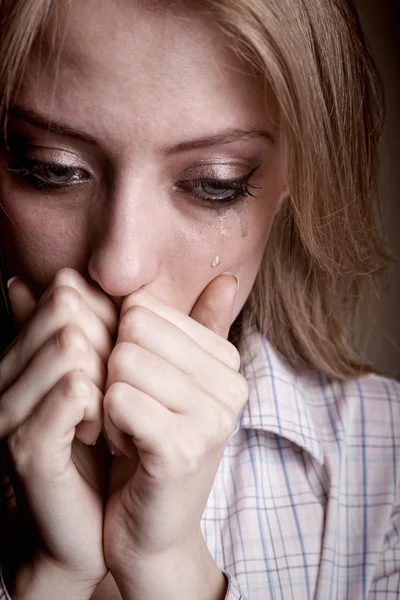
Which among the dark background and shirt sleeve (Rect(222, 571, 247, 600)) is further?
the dark background

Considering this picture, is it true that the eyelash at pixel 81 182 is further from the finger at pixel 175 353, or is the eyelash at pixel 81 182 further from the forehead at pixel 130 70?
the finger at pixel 175 353

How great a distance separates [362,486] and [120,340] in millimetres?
752

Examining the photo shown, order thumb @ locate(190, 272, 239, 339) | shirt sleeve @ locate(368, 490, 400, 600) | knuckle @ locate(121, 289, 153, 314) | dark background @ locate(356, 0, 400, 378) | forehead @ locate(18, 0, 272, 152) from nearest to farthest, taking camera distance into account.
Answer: forehead @ locate(18, 0, 272, 152) < knuckle @ locate(121, 289, 153, 314) < thumb @ locate(190, 272, 239, 339) < shirt sleeve @ locate(368, 490, 400, 600) < dark background @ locate(356, 0, 400, 378)

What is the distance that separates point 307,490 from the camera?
1571 millimetres

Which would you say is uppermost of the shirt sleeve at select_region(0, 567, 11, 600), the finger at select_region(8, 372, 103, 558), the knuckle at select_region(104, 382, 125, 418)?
the knuckle at select_region(104, 382, 125, 418)

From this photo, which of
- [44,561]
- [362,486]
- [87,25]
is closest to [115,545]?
[44,561]

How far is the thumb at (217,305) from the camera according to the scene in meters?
1.24

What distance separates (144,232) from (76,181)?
137 millimetres

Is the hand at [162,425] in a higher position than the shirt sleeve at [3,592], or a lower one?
higher

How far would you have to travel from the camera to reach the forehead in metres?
1.02

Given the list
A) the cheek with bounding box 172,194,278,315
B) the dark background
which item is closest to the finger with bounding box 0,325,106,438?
the cheek with bounding box 172,194,278,315

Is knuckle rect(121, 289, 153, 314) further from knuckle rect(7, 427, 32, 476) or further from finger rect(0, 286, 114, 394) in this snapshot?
knuckle rect(7, 427, 32, 476)

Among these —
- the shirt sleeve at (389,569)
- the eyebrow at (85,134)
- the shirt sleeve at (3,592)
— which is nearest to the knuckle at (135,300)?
the eyebrow at (85,134)

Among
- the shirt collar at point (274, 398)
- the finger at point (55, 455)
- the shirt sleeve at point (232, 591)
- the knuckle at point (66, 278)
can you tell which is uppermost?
the knuckle at point (66, 278)
